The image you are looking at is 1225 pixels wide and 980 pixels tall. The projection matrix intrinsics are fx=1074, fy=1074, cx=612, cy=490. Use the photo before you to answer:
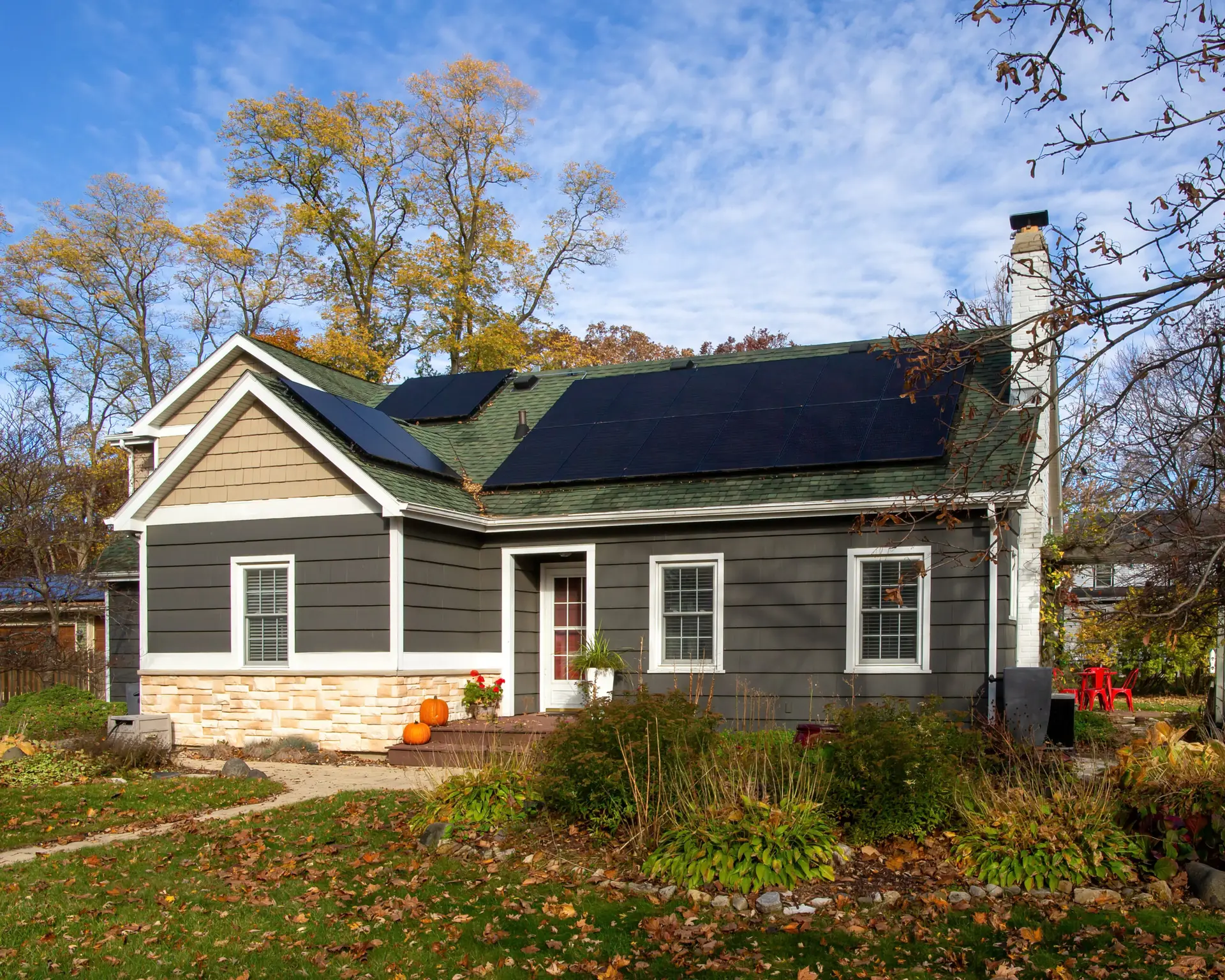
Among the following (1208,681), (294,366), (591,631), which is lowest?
(1208,681)

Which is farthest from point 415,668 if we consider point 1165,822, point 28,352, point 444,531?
point 28,352

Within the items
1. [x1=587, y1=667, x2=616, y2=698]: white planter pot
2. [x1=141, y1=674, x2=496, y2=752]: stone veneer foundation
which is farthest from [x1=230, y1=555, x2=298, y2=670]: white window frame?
[x1=587, y1=667, x2=616, y2=698]: white planter pot

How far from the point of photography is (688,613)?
13516mm

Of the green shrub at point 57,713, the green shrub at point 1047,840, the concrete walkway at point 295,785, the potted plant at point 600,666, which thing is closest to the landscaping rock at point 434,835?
the concrete walkway at point 295,785

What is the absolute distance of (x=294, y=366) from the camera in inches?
648

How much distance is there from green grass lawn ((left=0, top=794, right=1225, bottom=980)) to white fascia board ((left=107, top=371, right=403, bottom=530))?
6.26 meters

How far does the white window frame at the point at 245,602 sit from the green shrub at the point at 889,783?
8.19 meters

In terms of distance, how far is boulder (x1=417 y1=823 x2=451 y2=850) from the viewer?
817 cm

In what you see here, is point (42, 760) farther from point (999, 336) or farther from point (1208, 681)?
point (1208, 681)

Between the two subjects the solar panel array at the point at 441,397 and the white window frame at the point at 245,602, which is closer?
the white window frame at the point at 245,602

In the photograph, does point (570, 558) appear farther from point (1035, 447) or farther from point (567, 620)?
point (1035, 447)

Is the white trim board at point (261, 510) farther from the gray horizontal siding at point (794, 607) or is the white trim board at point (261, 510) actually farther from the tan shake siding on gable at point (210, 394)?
the gray horizontal siding at point (794, 607)

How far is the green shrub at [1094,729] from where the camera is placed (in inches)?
481

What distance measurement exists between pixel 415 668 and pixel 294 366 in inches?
226
